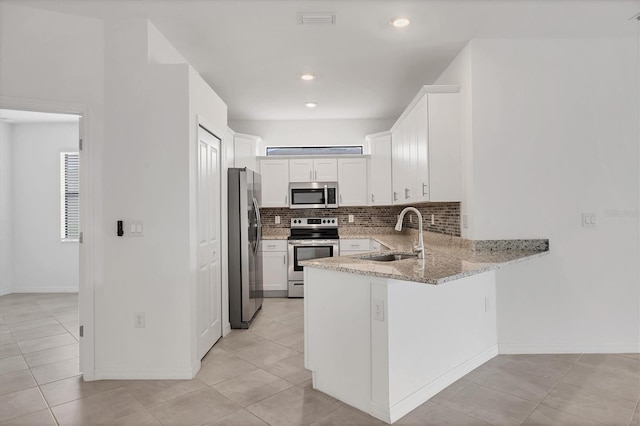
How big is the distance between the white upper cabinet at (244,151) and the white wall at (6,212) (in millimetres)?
3737

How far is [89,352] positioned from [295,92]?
3489 mm

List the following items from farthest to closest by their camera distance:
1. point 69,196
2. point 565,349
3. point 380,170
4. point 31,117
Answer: point 69,196
point 31,117
point 380,170
point 565,349

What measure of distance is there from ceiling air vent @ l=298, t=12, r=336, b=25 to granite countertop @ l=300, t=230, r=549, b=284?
1830 millimetres

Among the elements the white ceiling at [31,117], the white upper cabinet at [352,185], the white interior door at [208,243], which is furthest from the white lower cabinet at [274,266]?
the white ceiling at [31,117]

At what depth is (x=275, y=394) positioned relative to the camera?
8.56 feet

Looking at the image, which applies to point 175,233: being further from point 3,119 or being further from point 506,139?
point 3,119

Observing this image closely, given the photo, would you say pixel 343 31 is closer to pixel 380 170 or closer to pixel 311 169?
pixel 380 170

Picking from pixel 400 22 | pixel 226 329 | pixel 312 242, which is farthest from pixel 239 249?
pixel 400 22

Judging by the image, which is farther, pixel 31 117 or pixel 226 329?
pixel 31 117

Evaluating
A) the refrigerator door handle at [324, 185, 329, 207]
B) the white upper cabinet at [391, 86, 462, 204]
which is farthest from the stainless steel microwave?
the white upper cabinet at [391, 86, 462, 204]

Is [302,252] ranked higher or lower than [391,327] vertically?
higher

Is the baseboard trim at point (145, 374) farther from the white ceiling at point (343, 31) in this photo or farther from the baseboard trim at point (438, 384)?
the white ceiling at point (343, 31)

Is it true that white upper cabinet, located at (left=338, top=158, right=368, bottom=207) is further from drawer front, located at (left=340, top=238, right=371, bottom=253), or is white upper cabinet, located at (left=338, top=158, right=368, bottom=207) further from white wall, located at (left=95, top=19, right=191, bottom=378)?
white wall, located at (left=95, top=19, right=191, bottom=378)

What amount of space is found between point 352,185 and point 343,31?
2973 mm
